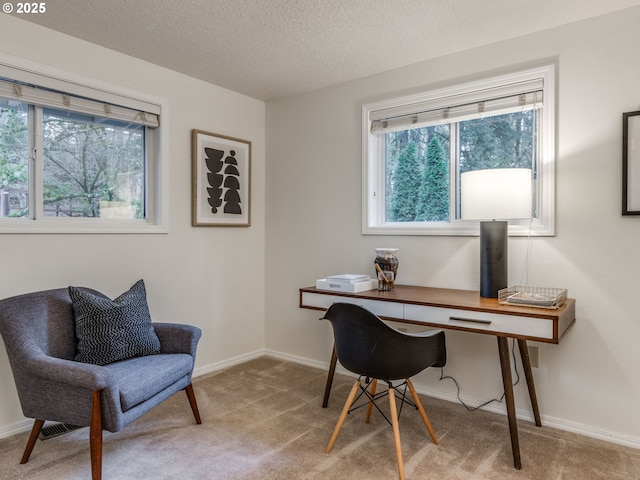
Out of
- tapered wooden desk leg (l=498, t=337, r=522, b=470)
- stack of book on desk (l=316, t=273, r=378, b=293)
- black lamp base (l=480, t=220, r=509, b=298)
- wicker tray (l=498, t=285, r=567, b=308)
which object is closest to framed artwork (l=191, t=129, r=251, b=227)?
stack of book on desk (l=316, t=273, r=378, b=293)

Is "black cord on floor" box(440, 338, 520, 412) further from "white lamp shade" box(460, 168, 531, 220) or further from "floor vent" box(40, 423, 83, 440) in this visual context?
"floor vent" box(40, 423, 83, 440)

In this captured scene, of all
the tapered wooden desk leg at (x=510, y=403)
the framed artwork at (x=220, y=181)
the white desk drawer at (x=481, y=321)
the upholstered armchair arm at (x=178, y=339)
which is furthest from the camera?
the framed artwork at (x=220, y=181)

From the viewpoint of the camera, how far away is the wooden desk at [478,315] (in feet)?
6.42

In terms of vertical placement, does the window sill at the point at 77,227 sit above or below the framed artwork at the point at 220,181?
below

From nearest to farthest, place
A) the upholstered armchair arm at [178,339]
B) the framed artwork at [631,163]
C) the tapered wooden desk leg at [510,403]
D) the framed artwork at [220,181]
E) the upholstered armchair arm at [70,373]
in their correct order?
the upholstered armchair arm at [70,373]
the tapered wooden desk leg at [510,403]
the framed artwork at [631,163]
the upholstered armchair arm at [178,339]
the framed artwork at [220,181]

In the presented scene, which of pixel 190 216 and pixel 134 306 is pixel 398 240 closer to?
pixel 190 216

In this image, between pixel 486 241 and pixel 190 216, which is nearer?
pixel 486 241

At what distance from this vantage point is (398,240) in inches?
122

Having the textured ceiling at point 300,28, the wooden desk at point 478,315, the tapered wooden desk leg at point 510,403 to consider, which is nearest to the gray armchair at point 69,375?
the wooden desk at point 478,315

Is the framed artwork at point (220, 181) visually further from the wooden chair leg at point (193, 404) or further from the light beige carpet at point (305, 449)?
the light beige carpet at point (305, 449)

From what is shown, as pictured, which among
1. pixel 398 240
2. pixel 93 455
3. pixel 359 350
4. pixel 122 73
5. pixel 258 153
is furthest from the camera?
pixel 258 153

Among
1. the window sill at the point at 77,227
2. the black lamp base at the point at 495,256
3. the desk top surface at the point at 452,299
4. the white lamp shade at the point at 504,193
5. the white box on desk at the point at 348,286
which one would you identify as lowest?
the desk top surface at the point at 452,299

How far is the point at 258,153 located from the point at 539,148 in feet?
7.59

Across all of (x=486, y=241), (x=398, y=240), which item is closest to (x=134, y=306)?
(x=398, y=240)
